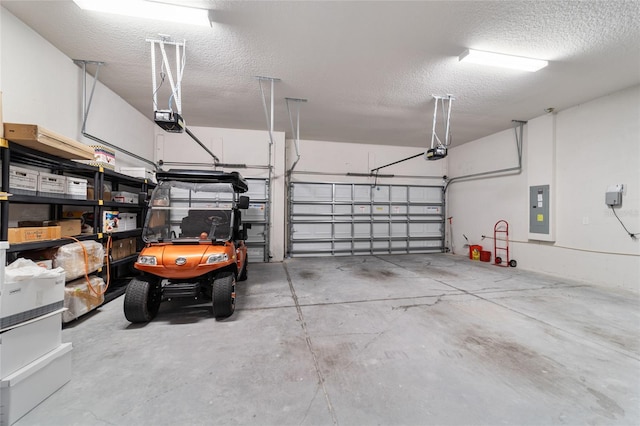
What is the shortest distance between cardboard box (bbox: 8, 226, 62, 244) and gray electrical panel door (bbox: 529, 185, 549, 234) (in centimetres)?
835

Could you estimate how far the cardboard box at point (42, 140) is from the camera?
209 centimetres

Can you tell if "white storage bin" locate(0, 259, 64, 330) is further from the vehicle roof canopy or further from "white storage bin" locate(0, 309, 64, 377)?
the vehicle roof canopy

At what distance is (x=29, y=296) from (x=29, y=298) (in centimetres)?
1

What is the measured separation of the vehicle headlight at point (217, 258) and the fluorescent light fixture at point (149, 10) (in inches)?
103

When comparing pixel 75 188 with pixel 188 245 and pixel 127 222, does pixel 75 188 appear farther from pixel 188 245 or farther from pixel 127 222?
pixel 188 245

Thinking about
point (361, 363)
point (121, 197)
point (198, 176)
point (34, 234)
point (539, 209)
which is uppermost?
point (198, 176)

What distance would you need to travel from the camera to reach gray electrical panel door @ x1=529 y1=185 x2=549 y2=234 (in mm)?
5113

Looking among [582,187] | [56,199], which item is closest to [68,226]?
[56,199]

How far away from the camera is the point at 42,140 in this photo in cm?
217

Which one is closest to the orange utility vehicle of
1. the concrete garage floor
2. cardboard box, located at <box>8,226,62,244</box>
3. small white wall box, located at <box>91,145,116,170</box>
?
the concrete garage floor

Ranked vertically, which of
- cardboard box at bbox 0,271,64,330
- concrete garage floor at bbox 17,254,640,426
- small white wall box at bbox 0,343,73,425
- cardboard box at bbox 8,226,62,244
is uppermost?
cardboard box at bbox 8,226,62,244

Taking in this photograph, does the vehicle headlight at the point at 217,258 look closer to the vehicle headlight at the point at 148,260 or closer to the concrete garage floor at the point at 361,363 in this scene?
the vehicle headlight at the point at 148,260

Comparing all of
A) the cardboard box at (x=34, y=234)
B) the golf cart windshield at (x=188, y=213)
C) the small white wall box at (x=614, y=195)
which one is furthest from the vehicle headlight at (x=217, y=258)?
the small white wall box at (x=614, y=195)

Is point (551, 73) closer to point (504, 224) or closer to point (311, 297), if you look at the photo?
point (504, 224)
